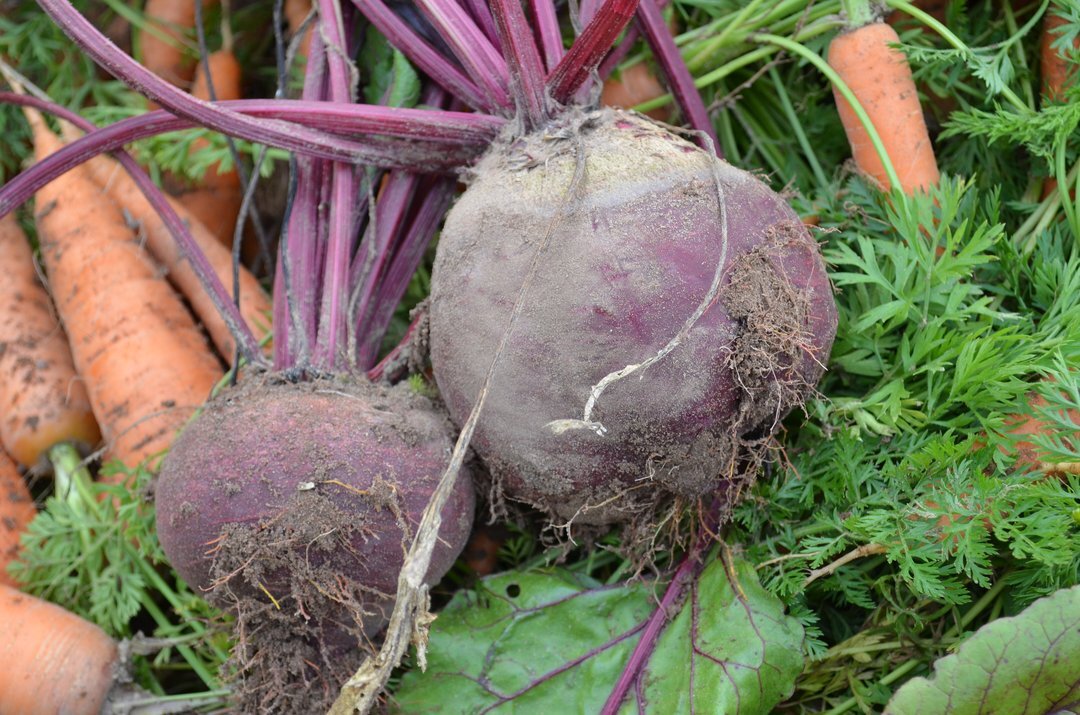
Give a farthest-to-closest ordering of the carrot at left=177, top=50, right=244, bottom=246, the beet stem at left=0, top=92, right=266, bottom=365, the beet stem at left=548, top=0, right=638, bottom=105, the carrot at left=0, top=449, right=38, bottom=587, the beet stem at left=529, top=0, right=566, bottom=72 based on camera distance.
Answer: the carrot at left=177, top=50, right=244, bottom=246 < the carrot at left=0, top=449, right=38, bottom=587 < the beet stem at left=0, top=92, right=266, bottom=365 < the beet stem at left=529, top=0, right=566, bottom=72 < the beet stem at left=548, top=0, right=638, bottom=105

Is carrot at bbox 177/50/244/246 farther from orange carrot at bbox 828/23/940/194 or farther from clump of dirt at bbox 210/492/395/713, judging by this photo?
orange carrot at bbox 828/23/940/194

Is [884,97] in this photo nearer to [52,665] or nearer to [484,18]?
[484,18]

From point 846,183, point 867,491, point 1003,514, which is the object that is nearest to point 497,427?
point 867,491

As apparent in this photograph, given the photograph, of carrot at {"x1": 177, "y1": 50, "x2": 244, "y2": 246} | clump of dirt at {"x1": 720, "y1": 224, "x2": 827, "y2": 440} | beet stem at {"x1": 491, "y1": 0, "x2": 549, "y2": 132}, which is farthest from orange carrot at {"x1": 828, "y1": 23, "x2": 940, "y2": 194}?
carrot at {"x1": 177, "y1": 50, "x2": 244, "y2": 246}

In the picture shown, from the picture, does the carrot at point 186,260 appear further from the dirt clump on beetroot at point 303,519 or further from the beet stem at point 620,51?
the beet stem at point 620,51

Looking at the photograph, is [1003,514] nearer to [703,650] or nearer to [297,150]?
[703,650]

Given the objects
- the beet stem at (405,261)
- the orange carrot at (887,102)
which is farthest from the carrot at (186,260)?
the orange carrot at (887,102)

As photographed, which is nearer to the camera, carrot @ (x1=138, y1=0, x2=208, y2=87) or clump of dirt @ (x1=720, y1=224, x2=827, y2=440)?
clump of dirt @ (x1=720, y1=224, x2=827, y2=440)
